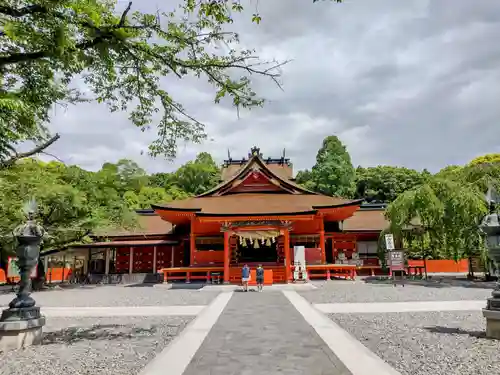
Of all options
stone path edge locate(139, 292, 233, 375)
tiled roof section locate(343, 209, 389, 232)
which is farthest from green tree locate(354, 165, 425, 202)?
stone path edge locate(139, 292, 233, 375)

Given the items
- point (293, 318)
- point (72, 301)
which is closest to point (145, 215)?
point (72, 301)

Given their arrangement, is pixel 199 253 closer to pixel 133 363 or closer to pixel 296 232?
pixel 296 232

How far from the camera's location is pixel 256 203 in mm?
20984

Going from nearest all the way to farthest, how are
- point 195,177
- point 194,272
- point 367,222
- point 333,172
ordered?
point 194,272
point 367,222
point 333,172
point 195,177

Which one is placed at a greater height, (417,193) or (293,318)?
(417,193)

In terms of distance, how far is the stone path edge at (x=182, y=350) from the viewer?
497 centimetres

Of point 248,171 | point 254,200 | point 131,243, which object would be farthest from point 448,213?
point 131,243

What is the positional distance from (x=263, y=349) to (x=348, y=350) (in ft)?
4.52

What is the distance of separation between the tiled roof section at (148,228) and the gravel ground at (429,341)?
18589 millimetres

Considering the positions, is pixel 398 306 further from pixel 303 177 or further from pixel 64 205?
pixel 303 177

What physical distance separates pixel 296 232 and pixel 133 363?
58.3ft

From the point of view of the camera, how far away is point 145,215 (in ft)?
98.6

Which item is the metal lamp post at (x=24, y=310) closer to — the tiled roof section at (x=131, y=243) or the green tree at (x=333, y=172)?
the tiled roof section at (x=131, y=243)

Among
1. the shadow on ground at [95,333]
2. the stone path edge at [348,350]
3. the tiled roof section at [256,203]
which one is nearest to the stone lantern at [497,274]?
the stone path edge at [348,350]
